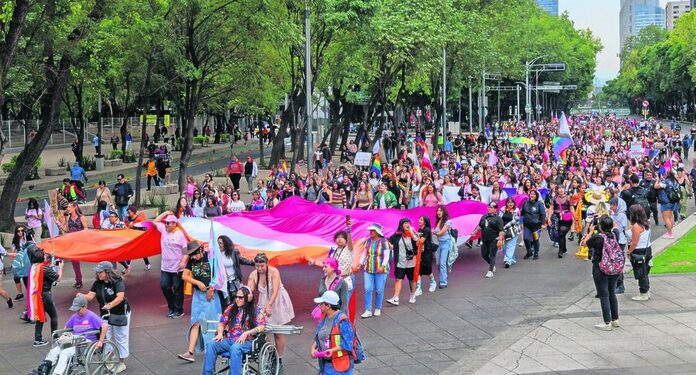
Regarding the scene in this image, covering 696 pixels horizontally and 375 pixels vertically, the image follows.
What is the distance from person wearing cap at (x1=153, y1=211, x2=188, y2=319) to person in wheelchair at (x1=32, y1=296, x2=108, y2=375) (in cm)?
274

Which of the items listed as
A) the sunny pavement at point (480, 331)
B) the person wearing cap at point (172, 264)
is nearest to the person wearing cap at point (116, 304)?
the sunny pavement at point (480, 331)

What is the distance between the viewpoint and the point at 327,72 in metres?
39.7

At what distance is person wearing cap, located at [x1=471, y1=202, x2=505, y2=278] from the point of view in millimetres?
17344

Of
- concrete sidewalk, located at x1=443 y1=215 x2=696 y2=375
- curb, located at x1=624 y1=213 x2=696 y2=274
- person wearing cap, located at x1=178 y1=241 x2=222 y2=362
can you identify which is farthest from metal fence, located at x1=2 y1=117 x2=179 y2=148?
concrete sidewalk, located at x1=443 y1=215 x2=696 y2=375

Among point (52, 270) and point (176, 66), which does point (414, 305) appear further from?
point (176, 66)

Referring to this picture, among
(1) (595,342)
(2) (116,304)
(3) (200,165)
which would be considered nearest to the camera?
(2) (116,304)

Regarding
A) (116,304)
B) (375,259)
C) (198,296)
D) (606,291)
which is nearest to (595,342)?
(606,291)

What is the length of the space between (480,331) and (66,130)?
57699 millimetres

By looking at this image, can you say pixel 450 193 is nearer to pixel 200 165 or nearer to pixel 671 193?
pixel 671 193

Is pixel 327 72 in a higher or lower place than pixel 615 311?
higher

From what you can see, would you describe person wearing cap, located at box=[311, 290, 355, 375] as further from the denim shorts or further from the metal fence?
the metal fence

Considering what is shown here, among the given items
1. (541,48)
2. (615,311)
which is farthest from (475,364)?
(541,48)

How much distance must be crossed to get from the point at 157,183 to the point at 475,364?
80.4 ft

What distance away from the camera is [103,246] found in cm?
1585
